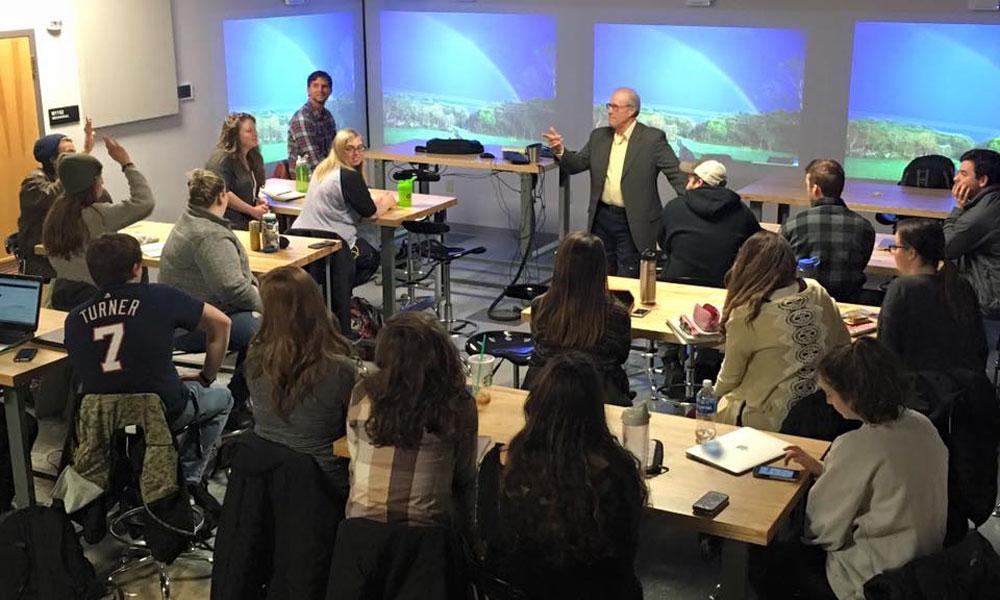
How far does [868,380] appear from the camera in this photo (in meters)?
2.97

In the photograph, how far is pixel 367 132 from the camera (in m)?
10.4

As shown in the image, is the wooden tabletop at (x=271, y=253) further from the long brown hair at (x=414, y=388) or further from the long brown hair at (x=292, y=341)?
the long brown hair at (x=414, y=388)

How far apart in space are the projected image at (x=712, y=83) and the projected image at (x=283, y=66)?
233 cm

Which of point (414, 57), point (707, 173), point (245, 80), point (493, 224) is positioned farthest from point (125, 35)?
point (707, 173)

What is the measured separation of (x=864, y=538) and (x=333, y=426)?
1.58 meters

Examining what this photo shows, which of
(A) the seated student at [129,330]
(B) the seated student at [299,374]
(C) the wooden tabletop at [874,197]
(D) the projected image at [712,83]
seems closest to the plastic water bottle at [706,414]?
(B) the seated student at [299,374]

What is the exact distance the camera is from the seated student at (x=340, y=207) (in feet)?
20.7

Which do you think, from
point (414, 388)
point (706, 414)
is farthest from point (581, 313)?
point (414, 388)

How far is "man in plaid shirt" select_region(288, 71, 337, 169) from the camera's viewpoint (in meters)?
→ 8.14

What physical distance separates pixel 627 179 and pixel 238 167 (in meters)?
2.36

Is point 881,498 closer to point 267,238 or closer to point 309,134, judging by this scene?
point 267,238

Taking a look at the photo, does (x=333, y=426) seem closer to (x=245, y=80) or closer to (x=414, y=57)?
(x=245, y=80)

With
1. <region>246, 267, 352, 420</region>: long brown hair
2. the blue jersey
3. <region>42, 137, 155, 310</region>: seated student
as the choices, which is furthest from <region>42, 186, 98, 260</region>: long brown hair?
<region>246, 267, 352, 420</region>: long brown hair

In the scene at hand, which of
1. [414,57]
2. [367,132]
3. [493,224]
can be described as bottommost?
[493,224]
